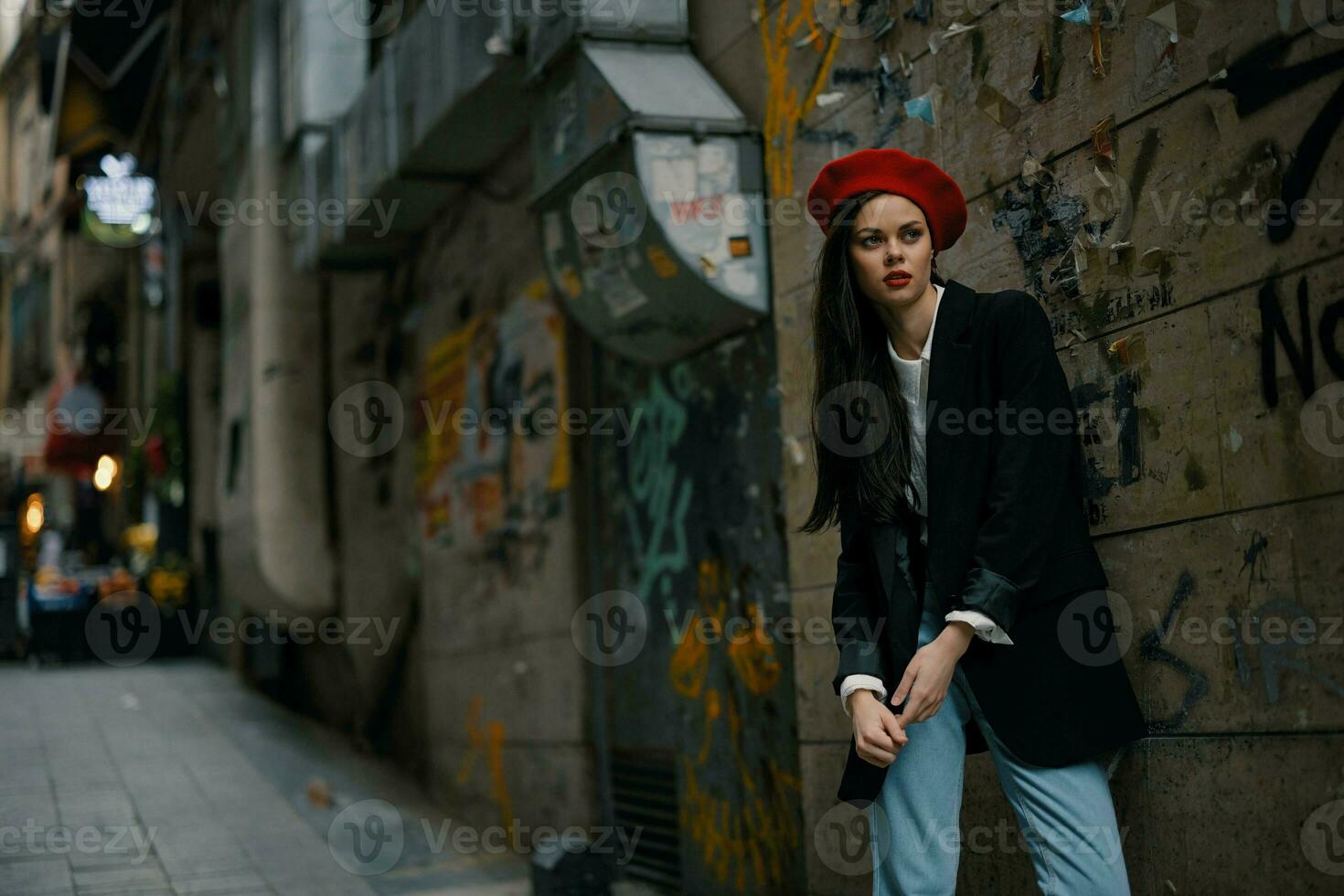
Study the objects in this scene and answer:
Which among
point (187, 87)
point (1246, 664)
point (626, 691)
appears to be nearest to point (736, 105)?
point (626, 691)

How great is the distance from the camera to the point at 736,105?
5.27 meters

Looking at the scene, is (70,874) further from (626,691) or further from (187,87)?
(187,87)

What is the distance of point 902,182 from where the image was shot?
110 inches

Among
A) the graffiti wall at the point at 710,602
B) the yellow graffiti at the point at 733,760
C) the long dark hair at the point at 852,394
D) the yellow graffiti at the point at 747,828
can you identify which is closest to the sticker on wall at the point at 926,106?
the graffiti wall at the point at 710,602

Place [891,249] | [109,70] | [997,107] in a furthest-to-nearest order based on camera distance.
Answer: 1. [109,70]
2. [997,107]
3. [891,249]

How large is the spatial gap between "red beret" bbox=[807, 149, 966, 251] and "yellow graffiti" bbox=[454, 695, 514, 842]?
17.4 feet

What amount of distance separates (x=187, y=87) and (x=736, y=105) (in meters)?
11.8

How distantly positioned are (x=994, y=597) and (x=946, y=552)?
159 mm

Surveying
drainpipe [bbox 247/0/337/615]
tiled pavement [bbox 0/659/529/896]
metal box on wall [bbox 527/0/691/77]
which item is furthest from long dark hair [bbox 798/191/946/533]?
drainpipe [bbox 247/0/337/615]

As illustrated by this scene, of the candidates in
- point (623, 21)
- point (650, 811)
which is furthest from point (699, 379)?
point (650, 811)

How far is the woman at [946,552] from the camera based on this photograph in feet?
8.38

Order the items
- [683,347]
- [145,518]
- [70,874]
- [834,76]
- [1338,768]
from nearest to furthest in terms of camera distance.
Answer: [1338,768] → [834,76] → [683,347] → [70,874] → [145,518]

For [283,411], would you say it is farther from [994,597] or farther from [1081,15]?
[994,597]

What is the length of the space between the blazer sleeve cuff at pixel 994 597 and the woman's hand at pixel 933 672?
48 mm
